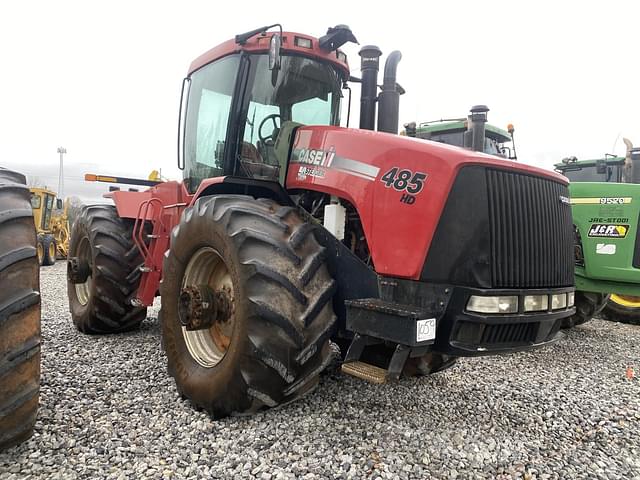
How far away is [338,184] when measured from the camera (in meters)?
2.88

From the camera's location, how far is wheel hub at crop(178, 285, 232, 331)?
3033 millimetres

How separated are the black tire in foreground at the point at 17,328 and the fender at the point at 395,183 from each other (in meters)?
1.60

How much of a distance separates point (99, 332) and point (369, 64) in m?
3.61

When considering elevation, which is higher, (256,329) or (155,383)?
(256,329)

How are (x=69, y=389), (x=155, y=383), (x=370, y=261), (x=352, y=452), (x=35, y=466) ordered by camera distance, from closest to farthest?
(x=35, y=466) → (x=352, y=452) → (x=370, y=261) → (x=69, y=389) → (x=155, y=383)

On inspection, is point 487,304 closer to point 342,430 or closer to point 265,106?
point 342,430

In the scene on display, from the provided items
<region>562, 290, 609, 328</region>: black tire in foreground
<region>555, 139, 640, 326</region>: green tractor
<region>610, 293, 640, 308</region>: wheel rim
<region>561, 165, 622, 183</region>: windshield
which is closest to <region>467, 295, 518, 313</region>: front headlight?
<region>555, 139, 640, 326</region>: green tractor

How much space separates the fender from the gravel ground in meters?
0.92

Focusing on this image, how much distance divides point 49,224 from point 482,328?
1898 centimetres

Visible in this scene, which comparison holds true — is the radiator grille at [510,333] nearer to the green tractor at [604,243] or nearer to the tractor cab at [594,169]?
the green tractor at [604,243]

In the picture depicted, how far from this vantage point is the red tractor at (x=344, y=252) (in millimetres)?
2488

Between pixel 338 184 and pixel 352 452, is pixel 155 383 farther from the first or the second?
pixel 338 184

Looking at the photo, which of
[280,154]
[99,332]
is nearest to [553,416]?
[280,154]

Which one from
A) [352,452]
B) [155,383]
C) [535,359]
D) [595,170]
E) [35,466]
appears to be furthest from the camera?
[595,170]
